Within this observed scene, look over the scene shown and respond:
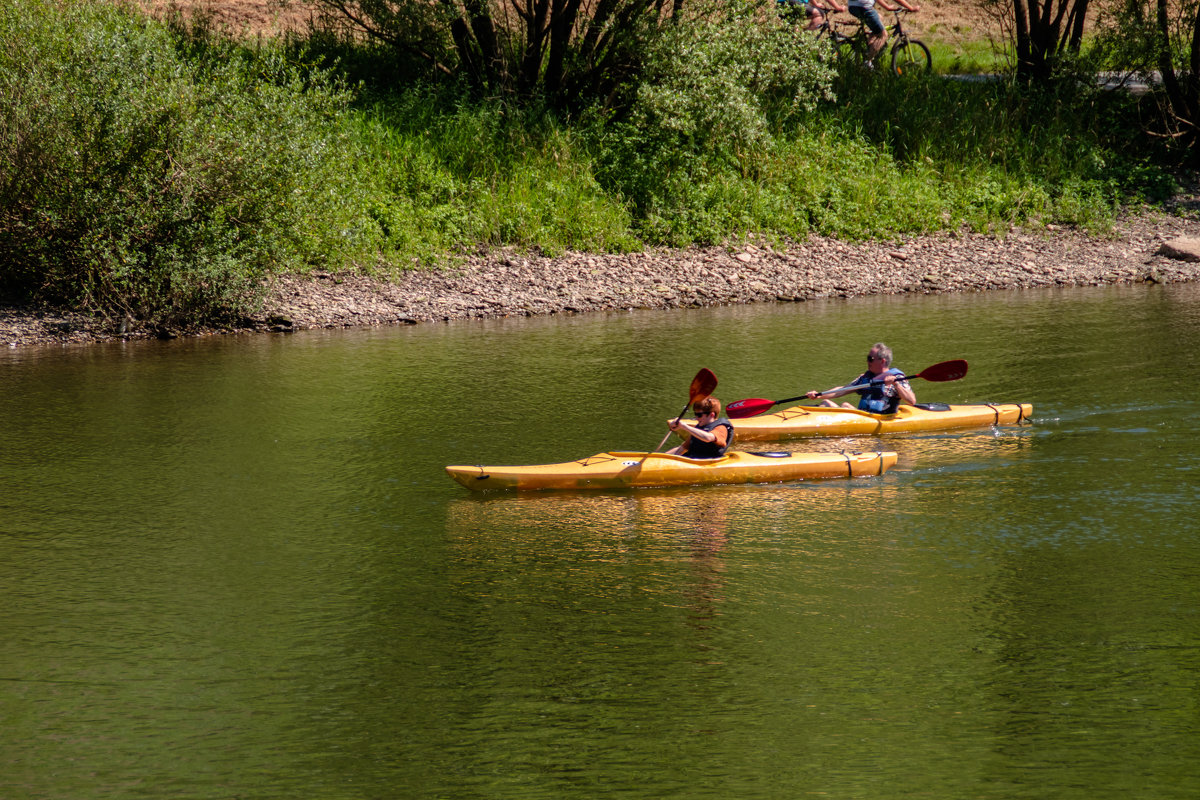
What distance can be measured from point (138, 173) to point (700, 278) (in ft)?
28.5

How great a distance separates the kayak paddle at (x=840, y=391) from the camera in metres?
11.0

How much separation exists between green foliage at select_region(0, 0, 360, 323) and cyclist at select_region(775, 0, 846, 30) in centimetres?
930

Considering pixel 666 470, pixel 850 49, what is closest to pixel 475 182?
pixel 850 49

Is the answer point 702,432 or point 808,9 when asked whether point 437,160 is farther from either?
point 702,432

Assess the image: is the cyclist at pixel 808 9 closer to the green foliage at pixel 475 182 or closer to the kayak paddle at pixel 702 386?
the green foliage at pixel 475 182

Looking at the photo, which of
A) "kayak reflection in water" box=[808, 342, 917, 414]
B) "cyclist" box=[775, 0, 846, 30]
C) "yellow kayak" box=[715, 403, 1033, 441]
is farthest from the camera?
"cyclist" box=[775, 0, 846, 30]

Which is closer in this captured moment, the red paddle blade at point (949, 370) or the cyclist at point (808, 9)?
the red paddle blade at point (949, 370)

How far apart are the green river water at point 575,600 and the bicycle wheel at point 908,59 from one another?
13046 mm

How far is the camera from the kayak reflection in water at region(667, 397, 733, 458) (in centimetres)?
993

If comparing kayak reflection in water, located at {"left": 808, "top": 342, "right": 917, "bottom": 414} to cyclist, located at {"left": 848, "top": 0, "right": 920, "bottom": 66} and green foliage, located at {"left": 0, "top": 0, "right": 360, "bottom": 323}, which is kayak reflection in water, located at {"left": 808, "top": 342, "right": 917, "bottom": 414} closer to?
green foliage, located at {"left": 0, "top": 0, "right": 360, "bottom": 323}

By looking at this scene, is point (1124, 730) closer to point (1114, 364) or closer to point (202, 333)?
point (1114, 364)

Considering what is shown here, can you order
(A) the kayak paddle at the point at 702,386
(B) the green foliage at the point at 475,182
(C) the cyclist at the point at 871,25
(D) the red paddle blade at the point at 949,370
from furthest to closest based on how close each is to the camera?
(C) the cyclist at the point at 871,25 → (B) the green foliage at the point at 475,182 → (D) the red paddle blade at the point at 949,370 → (A) the kayak paddle at the point at 702,386

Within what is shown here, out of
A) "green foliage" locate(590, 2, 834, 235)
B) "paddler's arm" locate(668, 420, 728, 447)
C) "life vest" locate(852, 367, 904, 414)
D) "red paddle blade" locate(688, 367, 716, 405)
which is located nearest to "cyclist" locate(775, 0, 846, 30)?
"green foliage" locate(590, 2, 834, 235)

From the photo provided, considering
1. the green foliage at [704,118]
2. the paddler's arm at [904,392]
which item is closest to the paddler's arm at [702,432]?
the paddler's arm at [904,392]
